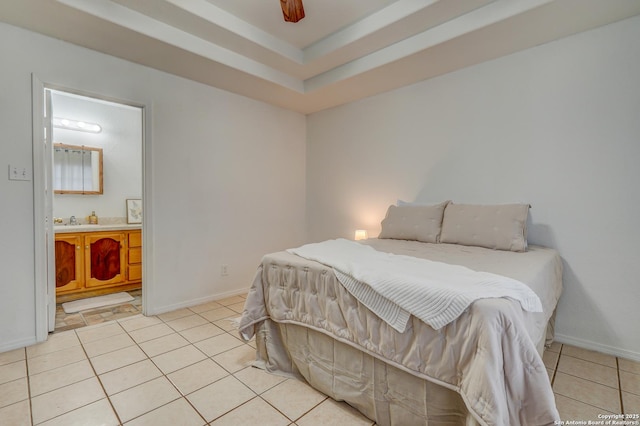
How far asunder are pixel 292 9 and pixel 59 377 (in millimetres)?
2688

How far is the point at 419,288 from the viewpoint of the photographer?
1.26 meters

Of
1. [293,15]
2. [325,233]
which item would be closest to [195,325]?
[325,233]

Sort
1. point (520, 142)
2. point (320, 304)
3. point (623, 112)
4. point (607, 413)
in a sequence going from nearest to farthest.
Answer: point (607, 413)
point (320, 304)
point (623, 112)
point (520, 142)

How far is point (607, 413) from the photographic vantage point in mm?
1532

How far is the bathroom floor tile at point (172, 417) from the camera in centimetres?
147

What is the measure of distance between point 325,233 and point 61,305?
9.96ft

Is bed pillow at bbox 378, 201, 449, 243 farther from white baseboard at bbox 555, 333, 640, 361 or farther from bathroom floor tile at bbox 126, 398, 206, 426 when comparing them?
bathroom floor tile at bbox 126, 398, 206, 426

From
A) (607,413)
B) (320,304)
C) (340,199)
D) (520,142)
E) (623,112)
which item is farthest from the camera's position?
(340,199)

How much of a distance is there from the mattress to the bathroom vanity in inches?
102

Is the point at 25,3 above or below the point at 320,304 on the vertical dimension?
above

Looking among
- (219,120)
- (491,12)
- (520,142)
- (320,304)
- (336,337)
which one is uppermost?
(491,12)

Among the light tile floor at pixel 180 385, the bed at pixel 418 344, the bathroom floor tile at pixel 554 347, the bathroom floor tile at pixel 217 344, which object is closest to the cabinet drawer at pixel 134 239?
the light tile floor at pixel 180 385

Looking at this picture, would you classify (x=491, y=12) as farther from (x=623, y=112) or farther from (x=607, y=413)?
(x=607, y=413)

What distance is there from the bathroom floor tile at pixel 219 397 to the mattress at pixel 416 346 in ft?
0.80
